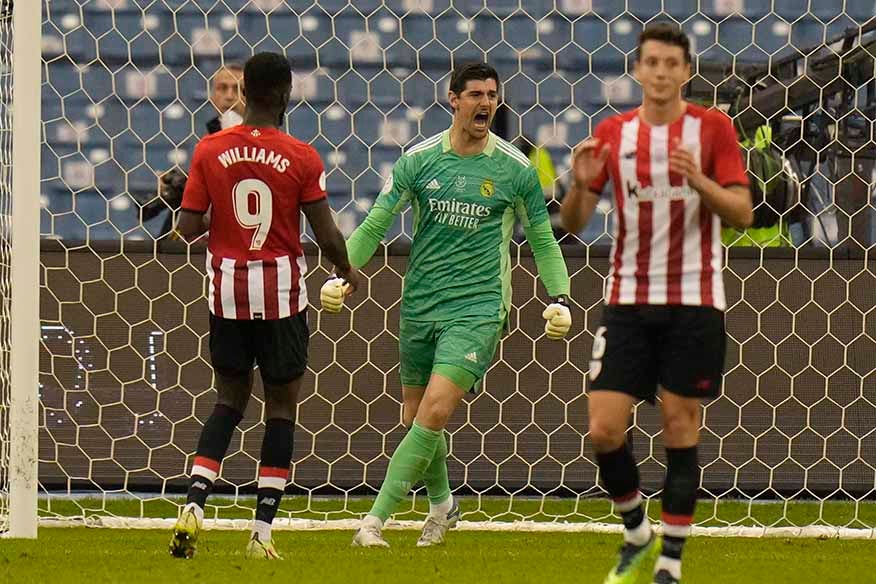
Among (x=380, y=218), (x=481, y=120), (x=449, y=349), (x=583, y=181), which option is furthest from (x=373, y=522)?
(x=583, y=181)

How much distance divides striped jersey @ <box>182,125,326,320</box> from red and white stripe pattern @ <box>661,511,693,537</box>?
1.40 meters

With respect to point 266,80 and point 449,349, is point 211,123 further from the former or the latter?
point 266,80

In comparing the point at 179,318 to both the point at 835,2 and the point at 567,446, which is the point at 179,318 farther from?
the point at 835,2

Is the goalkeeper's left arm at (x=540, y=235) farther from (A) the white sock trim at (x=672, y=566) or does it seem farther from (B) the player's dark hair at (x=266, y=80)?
(A) the white sock trim at (x=672, y=566)

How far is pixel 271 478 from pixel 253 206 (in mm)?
841

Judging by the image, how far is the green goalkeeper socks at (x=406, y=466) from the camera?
18.7 ft

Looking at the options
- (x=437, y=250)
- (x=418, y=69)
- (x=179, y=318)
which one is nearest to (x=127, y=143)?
(x=179, y=318)

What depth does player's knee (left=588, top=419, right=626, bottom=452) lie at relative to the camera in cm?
432

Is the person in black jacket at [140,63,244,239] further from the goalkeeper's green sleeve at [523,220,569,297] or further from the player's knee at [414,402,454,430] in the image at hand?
the player's knee at [414,402,454,430]

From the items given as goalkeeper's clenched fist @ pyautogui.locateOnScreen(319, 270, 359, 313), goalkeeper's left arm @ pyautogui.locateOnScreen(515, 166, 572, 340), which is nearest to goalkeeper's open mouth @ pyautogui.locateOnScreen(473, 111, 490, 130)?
goalkeeper's left arm @ pyautogui.locateOnScreen(515, 166, 572, 340)

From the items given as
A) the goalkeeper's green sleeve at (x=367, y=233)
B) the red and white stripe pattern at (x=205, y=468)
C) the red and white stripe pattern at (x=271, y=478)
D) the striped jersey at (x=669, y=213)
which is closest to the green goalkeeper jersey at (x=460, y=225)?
the goalkeeper's green sleeve at (x=367, y=233)

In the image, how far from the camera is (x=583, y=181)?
4.26 meters

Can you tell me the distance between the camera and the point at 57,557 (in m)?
5.27

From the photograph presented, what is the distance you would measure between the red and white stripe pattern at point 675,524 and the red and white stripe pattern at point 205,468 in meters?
1.49
